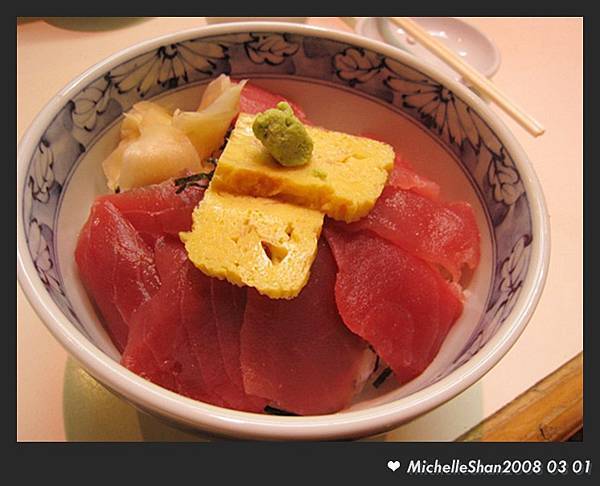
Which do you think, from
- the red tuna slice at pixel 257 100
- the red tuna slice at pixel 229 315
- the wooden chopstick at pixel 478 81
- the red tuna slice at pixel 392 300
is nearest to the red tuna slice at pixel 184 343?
the red tuna slice at pixel 229 315

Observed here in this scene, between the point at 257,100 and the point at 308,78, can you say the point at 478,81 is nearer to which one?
the point at 308,78

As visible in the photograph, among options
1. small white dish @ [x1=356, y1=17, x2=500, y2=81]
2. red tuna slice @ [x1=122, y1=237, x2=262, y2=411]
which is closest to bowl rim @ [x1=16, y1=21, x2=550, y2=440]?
red tuna slice @ [x1=122, y1=237, x2=262, y2=411]

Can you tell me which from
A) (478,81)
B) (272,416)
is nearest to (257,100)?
(478,81)

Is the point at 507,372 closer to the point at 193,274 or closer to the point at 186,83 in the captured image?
the point at 193,274

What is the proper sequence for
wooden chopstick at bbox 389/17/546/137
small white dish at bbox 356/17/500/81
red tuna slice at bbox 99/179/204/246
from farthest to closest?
small white dish at bbox 356/17/500/81 → wooden chopstick at bbox 389/17/546/137 → red tuna slice at bbox 99/179/204/246

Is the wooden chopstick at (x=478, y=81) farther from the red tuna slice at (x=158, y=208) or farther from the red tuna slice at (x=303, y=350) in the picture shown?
the red tuna slice at (x=158, y=208)

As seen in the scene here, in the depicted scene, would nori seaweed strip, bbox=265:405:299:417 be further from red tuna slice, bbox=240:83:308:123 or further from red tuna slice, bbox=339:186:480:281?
red tuna slice, bbox=240:83:308:123

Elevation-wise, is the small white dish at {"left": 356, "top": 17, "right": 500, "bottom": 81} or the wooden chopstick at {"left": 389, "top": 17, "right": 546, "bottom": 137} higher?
the small white dish at {"left": 356, "top": 17, "right": 500, "bottom": 81}
